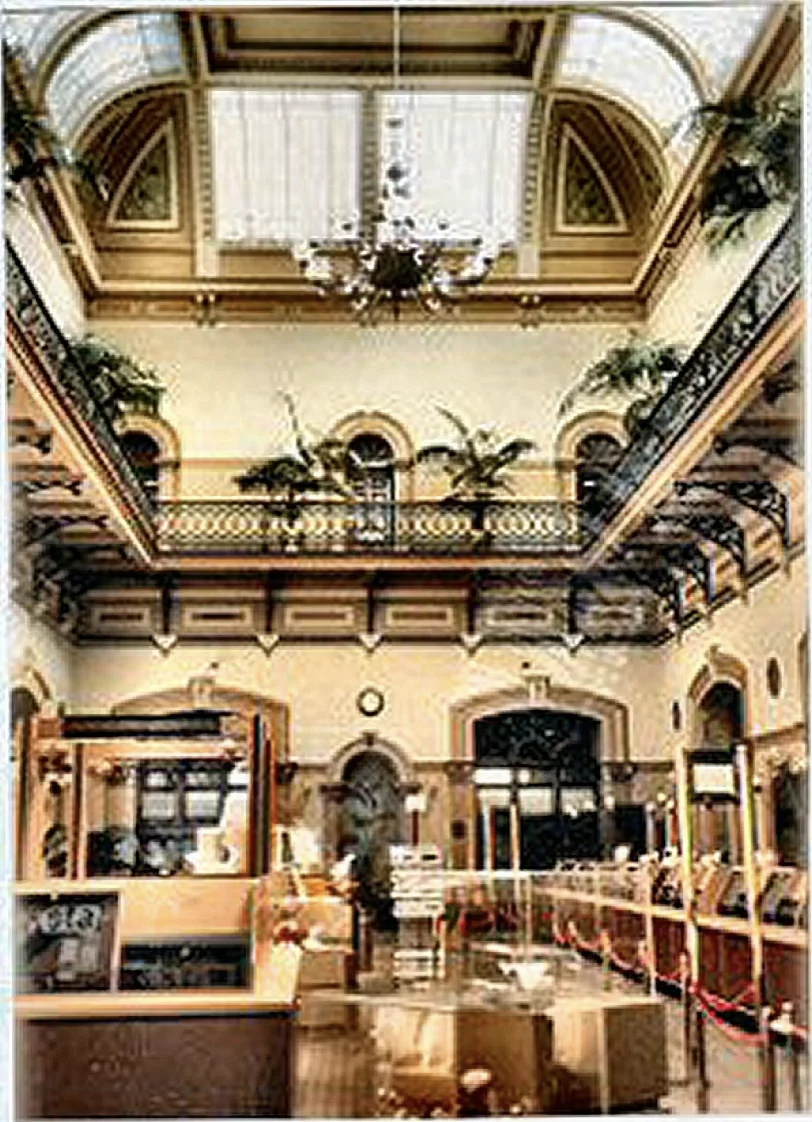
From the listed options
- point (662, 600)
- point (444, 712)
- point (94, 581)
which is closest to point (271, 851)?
point (444, 712)

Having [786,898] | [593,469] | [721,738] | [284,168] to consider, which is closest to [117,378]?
[284,168]

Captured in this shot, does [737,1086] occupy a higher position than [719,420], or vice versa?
[719,420]

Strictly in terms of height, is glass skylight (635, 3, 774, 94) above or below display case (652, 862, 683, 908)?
above

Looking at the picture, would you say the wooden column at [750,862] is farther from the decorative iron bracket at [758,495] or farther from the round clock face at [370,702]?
the round clock face at [370,702]

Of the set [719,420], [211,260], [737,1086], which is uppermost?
[211,260]

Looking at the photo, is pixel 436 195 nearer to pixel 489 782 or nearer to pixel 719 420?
pixel 719 420

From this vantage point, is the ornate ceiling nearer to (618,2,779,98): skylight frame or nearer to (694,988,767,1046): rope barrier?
(618,2,779,98): skylight frame

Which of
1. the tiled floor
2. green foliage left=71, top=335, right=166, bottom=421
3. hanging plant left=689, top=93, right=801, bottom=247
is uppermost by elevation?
hanging plant left=689, top=93, right=801, bottom=247

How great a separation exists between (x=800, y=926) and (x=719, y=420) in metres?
1.71

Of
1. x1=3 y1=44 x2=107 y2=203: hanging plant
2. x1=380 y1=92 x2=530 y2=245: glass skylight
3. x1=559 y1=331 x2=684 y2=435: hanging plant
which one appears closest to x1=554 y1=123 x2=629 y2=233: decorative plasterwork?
x1=380 y1=92 x2=530 y2=245: glass skylight

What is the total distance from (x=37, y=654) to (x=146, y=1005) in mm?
1104

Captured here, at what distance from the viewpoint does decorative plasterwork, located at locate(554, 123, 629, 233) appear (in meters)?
5.63

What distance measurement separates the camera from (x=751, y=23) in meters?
4.87

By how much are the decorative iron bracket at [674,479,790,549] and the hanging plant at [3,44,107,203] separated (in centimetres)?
228
